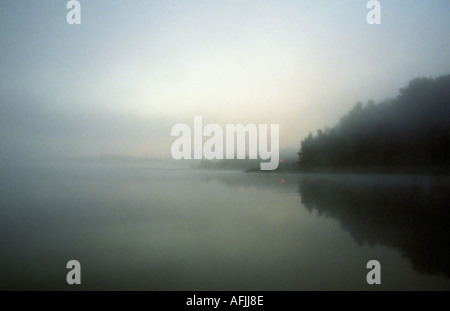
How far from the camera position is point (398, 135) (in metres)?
31.4

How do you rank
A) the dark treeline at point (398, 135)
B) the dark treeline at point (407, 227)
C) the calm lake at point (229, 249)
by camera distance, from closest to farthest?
the calm lake at point (229, 249)
the dark treeline at point (407, 227)
the dark treeline at point (398, 135)

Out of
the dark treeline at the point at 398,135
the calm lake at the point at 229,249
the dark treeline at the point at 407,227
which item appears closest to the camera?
the calm lake at the point at 229,249

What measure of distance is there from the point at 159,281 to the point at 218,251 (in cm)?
179

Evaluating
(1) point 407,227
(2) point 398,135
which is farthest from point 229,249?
(2) point 398,135

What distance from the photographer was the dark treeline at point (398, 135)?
87.4ft

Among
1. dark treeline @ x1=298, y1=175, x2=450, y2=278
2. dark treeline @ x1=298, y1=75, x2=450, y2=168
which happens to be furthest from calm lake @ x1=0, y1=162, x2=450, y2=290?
dark treeline @ x1=298, y1=75, x2=450, y2=168

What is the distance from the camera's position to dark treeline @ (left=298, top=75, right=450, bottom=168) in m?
26.6

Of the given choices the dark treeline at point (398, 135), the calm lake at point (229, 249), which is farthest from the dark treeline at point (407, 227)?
the dark treeline at point (398, 135)

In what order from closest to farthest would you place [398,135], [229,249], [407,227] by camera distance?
1. [229,249]
2. [407,227]
3. [398,135]

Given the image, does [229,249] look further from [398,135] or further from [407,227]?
[398,135]

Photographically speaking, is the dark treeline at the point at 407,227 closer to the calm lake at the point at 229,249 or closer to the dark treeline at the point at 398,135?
the calm lake at the point at 229,249

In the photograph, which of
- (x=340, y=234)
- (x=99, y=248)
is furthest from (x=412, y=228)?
(x=99, y=248)

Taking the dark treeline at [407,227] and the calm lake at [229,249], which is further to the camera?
the dark treeline at [407,227]

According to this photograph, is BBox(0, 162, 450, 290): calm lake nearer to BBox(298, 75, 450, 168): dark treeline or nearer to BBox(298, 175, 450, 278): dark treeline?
BBox(298, 175, 450, 278): dark treeline
